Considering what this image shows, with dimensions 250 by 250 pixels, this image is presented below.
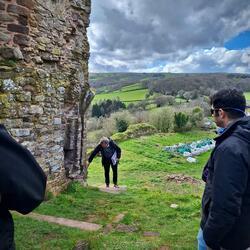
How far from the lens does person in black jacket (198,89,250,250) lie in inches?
134

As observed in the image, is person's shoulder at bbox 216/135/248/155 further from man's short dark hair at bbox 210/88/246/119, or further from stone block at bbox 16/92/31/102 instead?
stone block at bbox 16/92/31/102

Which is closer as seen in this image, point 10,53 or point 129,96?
point 10,53

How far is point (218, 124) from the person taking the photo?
392 centimetres

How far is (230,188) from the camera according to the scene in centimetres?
340

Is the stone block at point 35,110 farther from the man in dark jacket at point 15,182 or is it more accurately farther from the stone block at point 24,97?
the man in dark jacket at point 15,182

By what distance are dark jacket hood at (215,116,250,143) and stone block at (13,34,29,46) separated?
18.9ft

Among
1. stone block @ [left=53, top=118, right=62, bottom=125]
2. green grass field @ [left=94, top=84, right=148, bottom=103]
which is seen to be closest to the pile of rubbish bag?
stone block @ [left=53, top=118, right=62, bottom=125]

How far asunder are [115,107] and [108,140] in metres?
60.3

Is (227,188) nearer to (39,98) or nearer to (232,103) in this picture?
(232,103)

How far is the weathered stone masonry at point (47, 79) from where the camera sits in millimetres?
7961

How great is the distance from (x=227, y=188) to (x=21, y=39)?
6161mm

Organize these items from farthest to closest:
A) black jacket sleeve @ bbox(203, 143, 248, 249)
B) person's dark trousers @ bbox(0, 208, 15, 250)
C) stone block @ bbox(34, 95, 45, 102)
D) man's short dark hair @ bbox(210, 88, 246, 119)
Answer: stone block @ bbox(34, 95, 45, 102), man's short dark hair @ bbox(210, 88, 246, 119), black jacket sleeve @ bbox(203, 143, 248, 249), person's dark trousers @ bbox(0, 208, 15, 250)

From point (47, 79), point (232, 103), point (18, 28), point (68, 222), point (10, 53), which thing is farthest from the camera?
point (47, 79)

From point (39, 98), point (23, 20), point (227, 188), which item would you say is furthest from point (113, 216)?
point (227, 188)
